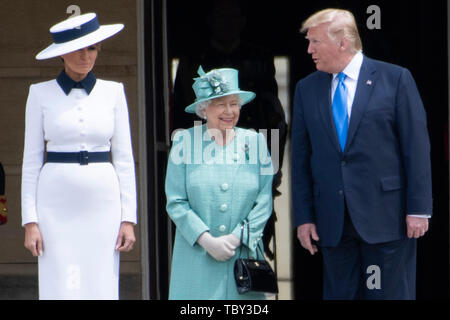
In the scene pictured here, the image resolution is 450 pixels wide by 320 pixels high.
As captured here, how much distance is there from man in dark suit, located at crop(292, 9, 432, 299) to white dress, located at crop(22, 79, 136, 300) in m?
1.02

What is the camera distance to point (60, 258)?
4461 millimetres

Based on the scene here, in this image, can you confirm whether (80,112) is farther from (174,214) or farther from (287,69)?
(287,69)

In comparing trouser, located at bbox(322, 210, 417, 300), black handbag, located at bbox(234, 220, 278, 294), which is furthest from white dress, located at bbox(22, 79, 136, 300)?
trouser, located at bbox(322, 210, 417, 300)

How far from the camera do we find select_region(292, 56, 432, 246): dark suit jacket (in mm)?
4480

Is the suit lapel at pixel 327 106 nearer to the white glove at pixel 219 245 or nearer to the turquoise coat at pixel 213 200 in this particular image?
the turquoise coat at pixel 213 200

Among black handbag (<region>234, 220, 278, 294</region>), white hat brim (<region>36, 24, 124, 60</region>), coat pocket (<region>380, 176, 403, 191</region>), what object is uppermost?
white hat brim (<region>36, 24, 124, 60</region>)

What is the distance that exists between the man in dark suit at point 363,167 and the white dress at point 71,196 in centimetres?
102

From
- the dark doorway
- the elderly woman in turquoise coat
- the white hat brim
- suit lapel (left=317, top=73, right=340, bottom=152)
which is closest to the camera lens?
the white hat brim

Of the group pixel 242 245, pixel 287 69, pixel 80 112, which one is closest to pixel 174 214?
pixel 242 245

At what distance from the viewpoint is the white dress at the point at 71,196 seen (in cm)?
445

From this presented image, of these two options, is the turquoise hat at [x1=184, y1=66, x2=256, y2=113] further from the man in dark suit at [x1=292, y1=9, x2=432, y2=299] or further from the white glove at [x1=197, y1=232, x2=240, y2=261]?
the white glove at [x1=197, y1=232, x2=240, y2=261]

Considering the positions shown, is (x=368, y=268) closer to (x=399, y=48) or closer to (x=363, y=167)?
(x=363, y=167)

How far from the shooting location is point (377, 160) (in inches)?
177

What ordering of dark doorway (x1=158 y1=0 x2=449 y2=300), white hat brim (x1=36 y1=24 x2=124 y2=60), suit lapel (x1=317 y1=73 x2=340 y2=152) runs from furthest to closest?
dark doorway (x1=158 y1=0 x2=449 y2=300), suit lapel (x1=317 y1=73 x2=340 y2=152), white hat brim (x1=36 y1=24 x2=124 y2=60)
